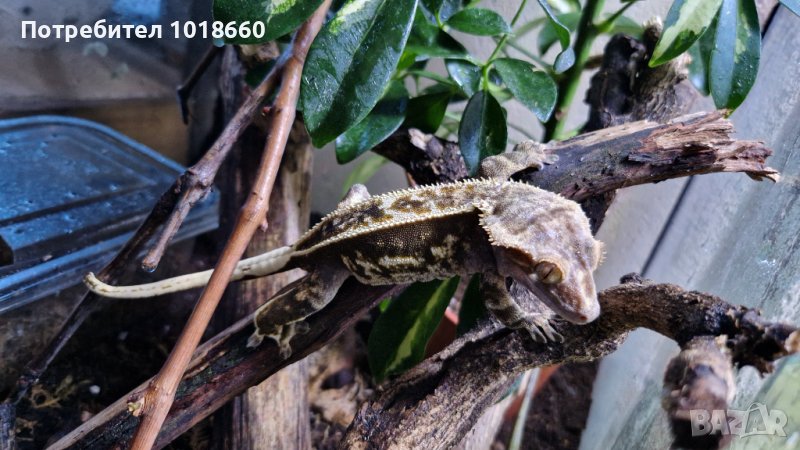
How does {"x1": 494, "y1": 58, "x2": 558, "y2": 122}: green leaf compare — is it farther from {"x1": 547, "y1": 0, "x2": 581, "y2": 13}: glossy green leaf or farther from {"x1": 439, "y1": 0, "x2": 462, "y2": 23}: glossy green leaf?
{"x1": 547, "y1": 0, "x2": 581, "y2": 13}: glossy green leaf

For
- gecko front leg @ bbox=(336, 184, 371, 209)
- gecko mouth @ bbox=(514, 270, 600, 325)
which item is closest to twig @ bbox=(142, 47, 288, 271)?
gecko front leg @ bbox=(336, 184, 371, 209)

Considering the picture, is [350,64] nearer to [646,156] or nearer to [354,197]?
[354,197]

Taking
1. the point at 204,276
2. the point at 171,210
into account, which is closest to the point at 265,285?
the point at 204,276

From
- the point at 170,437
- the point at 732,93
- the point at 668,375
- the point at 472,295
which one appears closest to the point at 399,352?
the point at 472,295

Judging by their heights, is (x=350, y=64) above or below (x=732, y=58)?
above

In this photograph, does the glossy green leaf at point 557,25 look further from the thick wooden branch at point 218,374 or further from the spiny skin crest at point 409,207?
the thick wooden branch at point 218,374

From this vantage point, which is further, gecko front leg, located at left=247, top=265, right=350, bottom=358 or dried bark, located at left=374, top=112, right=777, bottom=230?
gecko front leg, located at left=247, top=265, right=350, bottom=358

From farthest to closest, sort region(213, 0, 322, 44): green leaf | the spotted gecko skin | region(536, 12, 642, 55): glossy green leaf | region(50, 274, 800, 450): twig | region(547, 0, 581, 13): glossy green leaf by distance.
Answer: region(547, 0, 581, 13): glossy green leaf, region(536, 12, 642, 55): glossy green leaf, the spotted gecko skin, region(213, 0, 322, 44): green leaf, region(50, 274, 800, 450): twig
